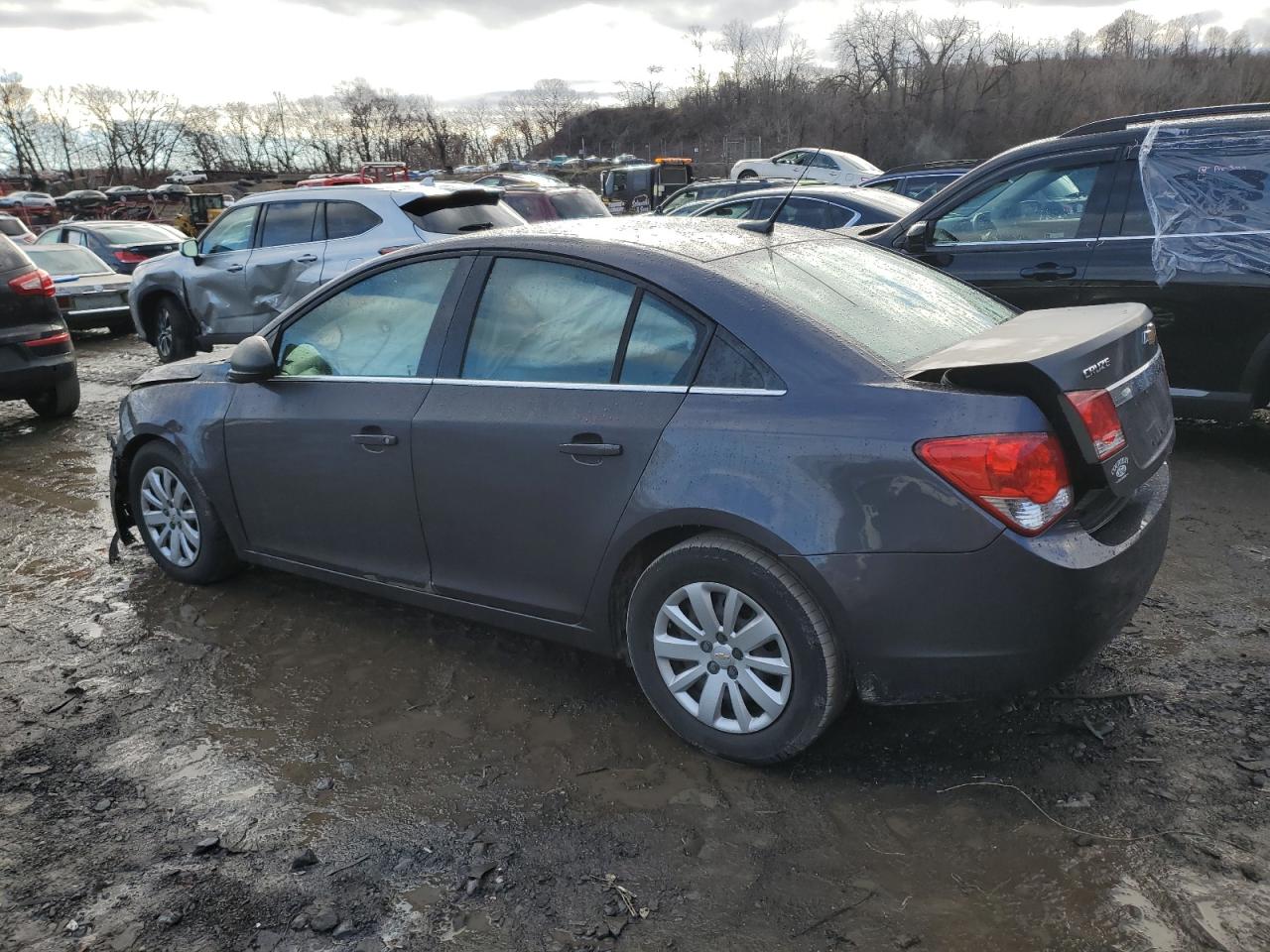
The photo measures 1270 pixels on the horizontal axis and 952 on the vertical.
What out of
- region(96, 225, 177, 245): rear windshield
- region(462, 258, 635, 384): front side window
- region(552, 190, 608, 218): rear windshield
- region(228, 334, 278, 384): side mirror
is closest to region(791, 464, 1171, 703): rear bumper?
region(462, 258, 635, 384): front side window

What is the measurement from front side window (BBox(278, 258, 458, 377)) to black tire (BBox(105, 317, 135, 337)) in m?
10.2

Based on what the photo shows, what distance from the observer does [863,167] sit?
75.2ft

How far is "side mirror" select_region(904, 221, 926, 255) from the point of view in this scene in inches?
Answer: 239

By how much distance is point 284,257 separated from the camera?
9242 mm

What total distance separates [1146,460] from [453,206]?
23.5 feet

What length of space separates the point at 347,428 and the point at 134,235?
1277 cm

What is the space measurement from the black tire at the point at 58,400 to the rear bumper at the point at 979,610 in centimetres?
772

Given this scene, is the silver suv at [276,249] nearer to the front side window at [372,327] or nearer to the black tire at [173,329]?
the black tire at [173,329]

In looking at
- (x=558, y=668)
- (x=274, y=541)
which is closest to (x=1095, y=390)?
(x=558, y=668)

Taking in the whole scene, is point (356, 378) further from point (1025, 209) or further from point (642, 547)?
point (1025, 209)

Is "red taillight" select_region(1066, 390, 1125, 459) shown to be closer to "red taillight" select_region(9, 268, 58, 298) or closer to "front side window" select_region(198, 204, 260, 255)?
"red taillight" select_region(9, 268, 58, 298)

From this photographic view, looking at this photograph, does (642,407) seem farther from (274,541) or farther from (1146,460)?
(274,541)

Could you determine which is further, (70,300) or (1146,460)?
(70,300)

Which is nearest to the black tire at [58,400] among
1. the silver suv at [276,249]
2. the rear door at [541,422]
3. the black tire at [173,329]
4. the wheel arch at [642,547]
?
the silver suv at [276,249]
